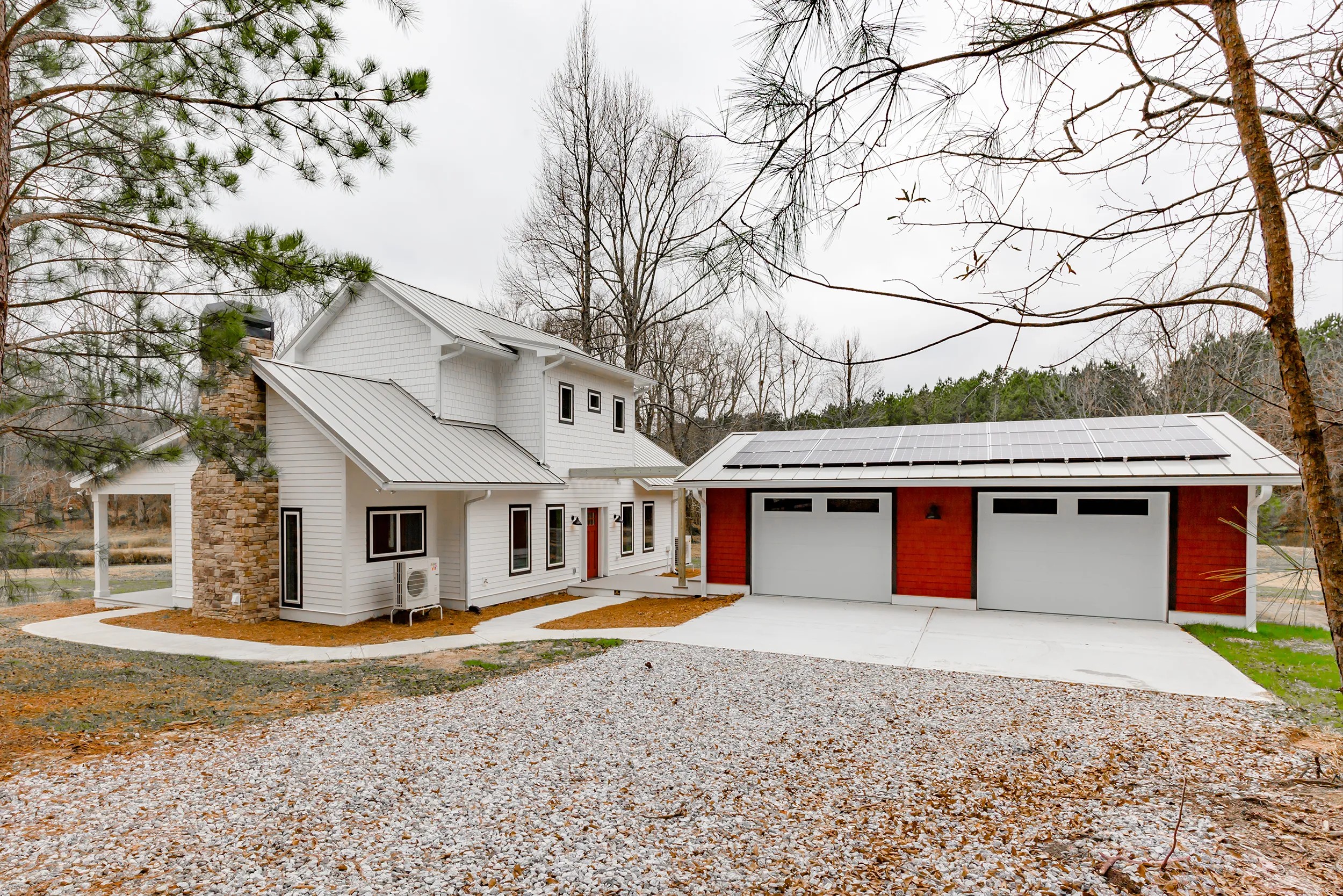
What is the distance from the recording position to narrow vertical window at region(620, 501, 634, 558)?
16.8 m

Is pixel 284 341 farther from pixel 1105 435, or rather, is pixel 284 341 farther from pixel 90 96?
pixel 1105 435

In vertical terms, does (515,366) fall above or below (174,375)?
above

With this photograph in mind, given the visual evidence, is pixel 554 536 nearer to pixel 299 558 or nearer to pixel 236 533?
pixel 299 558

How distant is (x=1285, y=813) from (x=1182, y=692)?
11.3 feet

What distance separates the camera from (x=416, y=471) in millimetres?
10469

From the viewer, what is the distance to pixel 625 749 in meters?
5.24

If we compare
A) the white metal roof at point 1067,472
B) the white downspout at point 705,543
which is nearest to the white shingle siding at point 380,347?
the white metal roof at point 1067,472

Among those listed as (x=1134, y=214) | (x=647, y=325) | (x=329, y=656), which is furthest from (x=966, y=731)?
(x=647, y=325)

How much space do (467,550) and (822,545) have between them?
6680 mm

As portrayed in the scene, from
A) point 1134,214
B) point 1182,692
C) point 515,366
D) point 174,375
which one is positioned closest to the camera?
point 1134,214

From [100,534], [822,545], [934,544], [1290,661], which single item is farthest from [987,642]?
[100,534]

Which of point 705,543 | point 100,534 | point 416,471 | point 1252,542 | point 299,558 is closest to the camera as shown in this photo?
point 1252,542

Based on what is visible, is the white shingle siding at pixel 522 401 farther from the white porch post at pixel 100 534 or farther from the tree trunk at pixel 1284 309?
the tree trunk at pixel 1284 309

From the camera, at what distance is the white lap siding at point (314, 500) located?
10469 millimetres
